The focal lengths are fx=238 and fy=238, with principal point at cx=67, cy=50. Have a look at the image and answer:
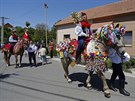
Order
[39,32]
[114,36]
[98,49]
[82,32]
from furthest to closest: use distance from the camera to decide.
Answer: [39,32]
[82,32]
[98,49]
[114,36]

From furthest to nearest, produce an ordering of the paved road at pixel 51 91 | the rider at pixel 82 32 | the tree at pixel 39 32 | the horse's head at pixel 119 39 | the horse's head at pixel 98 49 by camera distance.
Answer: the tree at pixel 39 32
the rider at pixel 82 32
the horse's head at pixel 98 49
the horse's head at pixel 119 39
the paved road at pixel 51 91

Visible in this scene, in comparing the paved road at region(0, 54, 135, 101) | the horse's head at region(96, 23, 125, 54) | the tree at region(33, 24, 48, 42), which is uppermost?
the tree at region(33, 24, 48, 42)

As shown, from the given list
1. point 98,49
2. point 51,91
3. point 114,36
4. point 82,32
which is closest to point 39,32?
point 82,32

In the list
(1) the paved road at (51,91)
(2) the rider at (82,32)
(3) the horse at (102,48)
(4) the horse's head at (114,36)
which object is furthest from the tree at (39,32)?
(4) the horse's head at (114,36)

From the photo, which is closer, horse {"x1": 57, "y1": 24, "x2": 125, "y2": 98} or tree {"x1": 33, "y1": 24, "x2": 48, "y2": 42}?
horse {"x1": 57, "y1": 24, "x2": 125, "y2": 98}

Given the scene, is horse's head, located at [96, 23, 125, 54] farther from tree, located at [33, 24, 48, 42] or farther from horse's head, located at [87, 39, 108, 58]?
tree, located at [33, 24, 48, 42]

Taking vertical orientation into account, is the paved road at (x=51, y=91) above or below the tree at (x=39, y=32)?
below

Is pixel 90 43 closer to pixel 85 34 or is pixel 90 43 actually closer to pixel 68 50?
pixel 85 34

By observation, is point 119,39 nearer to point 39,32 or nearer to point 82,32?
point 82,32

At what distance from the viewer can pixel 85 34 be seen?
765 cm

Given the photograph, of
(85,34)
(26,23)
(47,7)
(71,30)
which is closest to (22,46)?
(85,34)

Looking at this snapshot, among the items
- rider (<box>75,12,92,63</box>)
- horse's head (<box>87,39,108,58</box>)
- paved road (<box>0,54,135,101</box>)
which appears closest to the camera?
paved road (<box>0,54,135,101</box>)

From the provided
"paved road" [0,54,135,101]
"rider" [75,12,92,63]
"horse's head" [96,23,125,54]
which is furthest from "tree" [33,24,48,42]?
"horse's head" [96,23,125,54]

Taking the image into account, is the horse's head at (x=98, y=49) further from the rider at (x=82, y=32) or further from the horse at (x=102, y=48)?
the rider at (x=82, y=32)
